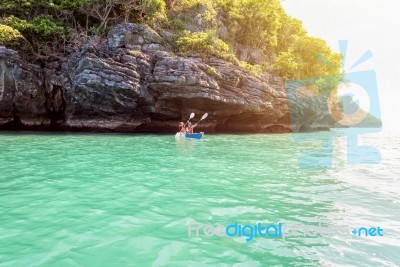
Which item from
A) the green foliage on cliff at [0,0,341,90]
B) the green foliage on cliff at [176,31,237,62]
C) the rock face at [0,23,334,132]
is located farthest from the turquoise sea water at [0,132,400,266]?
the green foliage on cliff at [0,0,341,90]

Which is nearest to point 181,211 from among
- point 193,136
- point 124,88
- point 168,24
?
point 193,136

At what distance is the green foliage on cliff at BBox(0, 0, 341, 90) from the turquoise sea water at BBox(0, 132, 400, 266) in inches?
687

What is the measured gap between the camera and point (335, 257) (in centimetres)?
366


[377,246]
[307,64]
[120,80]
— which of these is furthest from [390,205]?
[307,64]

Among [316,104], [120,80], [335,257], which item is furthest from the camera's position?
[316,104]

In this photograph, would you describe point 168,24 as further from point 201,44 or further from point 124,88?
point 124,88

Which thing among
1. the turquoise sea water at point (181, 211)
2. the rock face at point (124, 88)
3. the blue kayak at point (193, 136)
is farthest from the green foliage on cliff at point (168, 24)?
the turquoise sea water at point (181, 211)

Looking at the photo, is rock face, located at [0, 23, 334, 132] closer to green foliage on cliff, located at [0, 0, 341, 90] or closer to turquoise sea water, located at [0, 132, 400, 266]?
green foliage on cliff, located at [0, 0, 341, 90]

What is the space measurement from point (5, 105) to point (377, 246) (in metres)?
25.5

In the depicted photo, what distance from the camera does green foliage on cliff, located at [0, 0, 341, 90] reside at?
23516 mm

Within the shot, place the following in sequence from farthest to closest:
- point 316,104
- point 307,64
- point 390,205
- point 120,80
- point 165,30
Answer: point 307,64 < point 316,104 < point 165,30 < point 120,80 < point 390,205

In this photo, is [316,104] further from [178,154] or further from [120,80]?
[178,154]

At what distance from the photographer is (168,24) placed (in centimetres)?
2700

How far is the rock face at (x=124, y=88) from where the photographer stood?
21.4 meters
